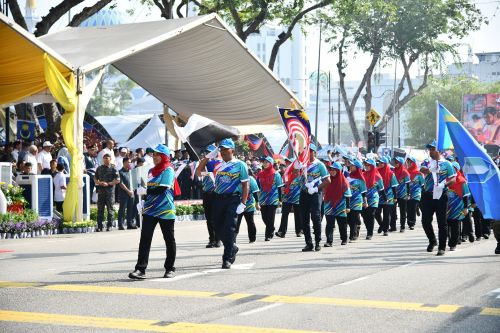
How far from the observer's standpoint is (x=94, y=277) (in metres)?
12.9

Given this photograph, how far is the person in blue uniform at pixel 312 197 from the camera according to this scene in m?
17.2

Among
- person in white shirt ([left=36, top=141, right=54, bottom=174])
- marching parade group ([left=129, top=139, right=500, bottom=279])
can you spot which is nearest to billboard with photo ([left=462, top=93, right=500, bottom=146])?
marching parade group ([left=129, top=139, right=500, bottom=279])

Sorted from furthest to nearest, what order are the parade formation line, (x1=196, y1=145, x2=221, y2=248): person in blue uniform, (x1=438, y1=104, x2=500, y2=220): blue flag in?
(x1=196, y1=145, x2=221, y2=248): person in blue uniform < (x1=438, y1=104, x2=500, y2=220): blue flag < the parade formation line

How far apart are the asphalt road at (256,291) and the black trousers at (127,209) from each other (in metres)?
5.91

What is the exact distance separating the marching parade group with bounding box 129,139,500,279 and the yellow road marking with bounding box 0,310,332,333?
3.13 metres

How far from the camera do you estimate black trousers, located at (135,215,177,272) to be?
12.7 metres

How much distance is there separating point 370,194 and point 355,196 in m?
1.50

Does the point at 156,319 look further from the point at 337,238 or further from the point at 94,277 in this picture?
the point at 337,238

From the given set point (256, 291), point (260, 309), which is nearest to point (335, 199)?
point (256, 291)

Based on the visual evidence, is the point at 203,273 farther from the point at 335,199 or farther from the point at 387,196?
the point at 387,196

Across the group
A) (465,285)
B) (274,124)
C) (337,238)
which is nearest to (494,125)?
(274,124)

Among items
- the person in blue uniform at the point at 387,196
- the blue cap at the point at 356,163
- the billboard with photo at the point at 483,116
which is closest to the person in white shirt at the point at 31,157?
the blue cap at the point at 356,163

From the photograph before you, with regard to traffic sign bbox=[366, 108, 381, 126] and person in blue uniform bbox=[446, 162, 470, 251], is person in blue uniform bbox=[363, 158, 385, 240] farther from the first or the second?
traffic sign bbox=[366, 108, 381, 126]

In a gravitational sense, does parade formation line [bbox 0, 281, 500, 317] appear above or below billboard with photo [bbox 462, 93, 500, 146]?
below
